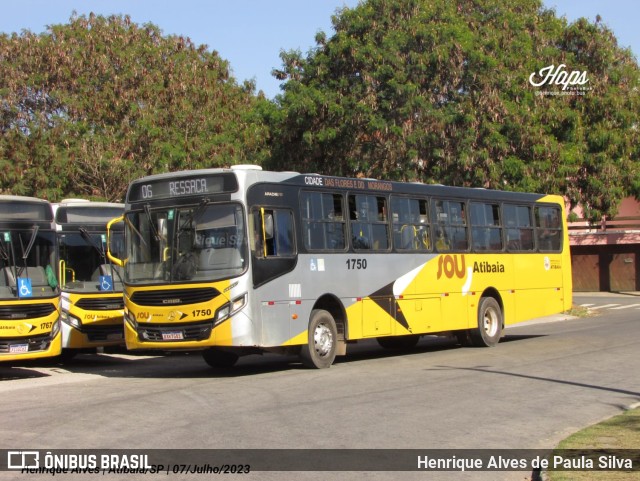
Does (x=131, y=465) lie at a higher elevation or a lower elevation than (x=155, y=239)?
lower

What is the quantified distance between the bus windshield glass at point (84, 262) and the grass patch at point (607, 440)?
→ 1167 centimetres

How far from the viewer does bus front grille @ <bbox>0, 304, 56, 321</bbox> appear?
15953 mm

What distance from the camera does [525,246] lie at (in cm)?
2248

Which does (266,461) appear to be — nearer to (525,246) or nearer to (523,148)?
(525,246)

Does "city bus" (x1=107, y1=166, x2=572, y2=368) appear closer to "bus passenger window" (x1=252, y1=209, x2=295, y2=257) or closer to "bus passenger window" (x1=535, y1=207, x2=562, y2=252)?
"bus passenger window" (x1=252, y1=209, x2=295, y2=257)

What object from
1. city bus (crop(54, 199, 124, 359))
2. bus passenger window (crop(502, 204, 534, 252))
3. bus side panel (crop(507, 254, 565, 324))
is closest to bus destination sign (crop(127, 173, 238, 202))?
city bus (crop(54, 199, 124, 359))

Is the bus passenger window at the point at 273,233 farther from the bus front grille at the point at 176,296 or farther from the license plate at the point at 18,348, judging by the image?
the license plate at the point at 18,348

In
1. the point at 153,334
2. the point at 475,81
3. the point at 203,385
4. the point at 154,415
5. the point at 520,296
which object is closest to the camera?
the point at 154,415

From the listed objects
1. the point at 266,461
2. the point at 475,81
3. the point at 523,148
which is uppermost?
the point at 475,81

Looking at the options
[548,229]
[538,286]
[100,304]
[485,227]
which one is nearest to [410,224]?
[485,227]

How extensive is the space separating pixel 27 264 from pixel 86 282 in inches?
112

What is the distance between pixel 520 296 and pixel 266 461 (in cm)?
1458

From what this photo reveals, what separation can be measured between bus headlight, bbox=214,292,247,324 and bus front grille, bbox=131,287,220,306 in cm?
24

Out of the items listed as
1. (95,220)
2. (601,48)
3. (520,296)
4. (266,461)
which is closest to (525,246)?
(520,296)
